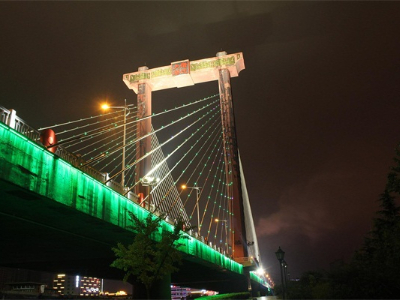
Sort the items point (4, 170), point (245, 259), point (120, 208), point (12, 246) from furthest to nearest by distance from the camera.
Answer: point (245, 259) < point (12, 246) < point (120, 208) < point (4, 170)

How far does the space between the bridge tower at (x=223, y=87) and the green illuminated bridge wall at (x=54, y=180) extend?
23.8 metres

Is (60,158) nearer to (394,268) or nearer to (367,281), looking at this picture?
(367,281)

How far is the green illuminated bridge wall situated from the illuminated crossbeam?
27.9m

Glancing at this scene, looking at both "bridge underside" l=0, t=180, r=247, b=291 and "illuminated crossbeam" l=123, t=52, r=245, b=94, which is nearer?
"bridge underside" l=0, t=180, r=247, b=291

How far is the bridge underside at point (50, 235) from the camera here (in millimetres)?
13847

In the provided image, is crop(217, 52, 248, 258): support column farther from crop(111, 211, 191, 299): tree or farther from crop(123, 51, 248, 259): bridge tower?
crop(111, 211, 191, 299): tree

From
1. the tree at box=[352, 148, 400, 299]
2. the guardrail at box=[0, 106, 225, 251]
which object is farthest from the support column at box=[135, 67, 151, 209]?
the tree at box=[352, 148, 400, 299]

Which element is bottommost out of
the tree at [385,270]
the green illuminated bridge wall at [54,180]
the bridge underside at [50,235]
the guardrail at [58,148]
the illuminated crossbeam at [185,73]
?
the tree at [385,270]

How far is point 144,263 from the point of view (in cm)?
1827

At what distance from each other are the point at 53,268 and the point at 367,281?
29.1 m

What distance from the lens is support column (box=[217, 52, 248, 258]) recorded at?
43.6 meters

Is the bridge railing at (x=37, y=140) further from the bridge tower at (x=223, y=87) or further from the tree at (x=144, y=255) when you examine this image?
the bridge tower at (x=223, y=87)

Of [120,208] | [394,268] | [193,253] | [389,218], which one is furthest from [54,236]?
[389,218]

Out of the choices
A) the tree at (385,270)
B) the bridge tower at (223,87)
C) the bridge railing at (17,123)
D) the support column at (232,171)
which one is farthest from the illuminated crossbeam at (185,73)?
the bridge railing at (17,123)
